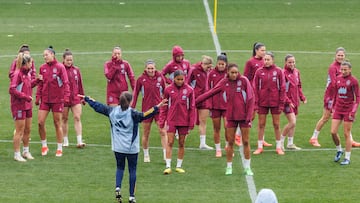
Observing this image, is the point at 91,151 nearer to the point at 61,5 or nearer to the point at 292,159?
the point at 292,159

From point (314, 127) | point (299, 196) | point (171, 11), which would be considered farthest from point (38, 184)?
point (171, 11)

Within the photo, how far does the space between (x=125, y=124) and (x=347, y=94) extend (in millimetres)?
4931

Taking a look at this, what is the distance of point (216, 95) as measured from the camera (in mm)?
19875

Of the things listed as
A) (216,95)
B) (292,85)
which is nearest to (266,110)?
(292,85)

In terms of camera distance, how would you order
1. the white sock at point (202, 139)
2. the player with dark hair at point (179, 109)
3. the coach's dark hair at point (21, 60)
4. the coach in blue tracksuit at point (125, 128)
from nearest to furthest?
Answer: the coach in blue tracksuit at point (125, 128) < the player with dark hair at point (179, 109) < the coach's dark hair at point (21, 60) < the white sock at point (202, 139)

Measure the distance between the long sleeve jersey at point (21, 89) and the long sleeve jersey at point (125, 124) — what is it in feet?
9.71

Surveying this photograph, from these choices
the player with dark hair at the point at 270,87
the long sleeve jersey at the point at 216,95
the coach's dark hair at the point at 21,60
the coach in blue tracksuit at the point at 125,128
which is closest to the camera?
the coach in blue tracksuit at the point at 125,128

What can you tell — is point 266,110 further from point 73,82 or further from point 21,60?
point 21,60

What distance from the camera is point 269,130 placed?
22750mm

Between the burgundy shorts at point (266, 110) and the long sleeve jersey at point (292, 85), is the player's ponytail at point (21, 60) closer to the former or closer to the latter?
the burgundy shorts at point (266, 110)

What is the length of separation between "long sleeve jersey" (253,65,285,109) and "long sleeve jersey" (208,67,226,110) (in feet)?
2.41

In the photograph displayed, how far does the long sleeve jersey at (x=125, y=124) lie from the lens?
16.5 metres

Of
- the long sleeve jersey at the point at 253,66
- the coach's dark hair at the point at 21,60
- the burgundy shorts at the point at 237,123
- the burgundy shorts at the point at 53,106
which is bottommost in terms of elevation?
the burgundy shorts at the point at 237,123

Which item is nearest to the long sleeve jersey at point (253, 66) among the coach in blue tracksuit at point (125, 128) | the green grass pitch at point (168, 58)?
the green grass pitch at point (168, 58)
